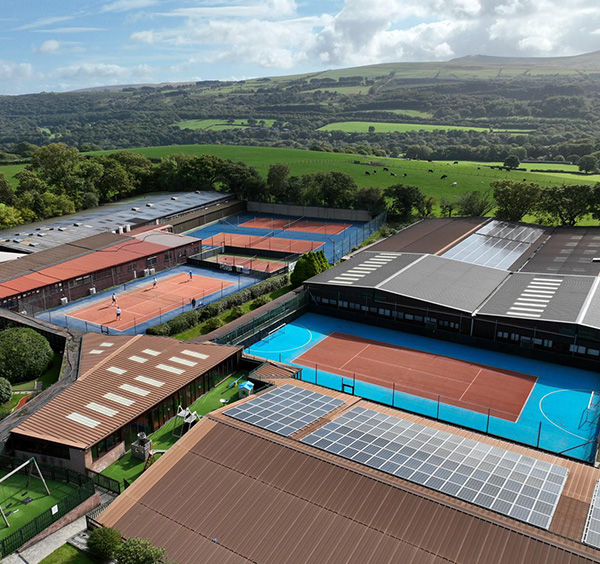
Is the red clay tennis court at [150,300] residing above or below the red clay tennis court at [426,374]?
above

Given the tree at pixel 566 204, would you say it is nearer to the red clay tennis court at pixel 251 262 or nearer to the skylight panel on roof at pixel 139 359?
the red clay tennis court at pixel 251 262

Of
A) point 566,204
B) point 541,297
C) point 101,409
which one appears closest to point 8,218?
point 101,409

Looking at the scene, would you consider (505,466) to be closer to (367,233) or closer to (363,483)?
(363,483)

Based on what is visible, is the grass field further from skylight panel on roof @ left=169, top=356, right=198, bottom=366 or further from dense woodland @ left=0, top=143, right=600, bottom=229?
skylight panel on roof @ left=169, top=356, right=198, bottom=366

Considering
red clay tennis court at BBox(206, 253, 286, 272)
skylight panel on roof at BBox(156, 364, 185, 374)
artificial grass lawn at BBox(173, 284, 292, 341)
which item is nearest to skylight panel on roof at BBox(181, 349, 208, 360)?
skylight panel on roof at BBox(156, 364, 185, 374)

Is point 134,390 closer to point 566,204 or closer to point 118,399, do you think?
point 118,399

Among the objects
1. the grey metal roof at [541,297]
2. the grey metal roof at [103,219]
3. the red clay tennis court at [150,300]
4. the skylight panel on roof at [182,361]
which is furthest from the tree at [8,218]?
the grey metal roof at [541,297]

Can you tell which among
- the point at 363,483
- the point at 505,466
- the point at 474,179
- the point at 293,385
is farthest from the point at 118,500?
the point at 474,179
